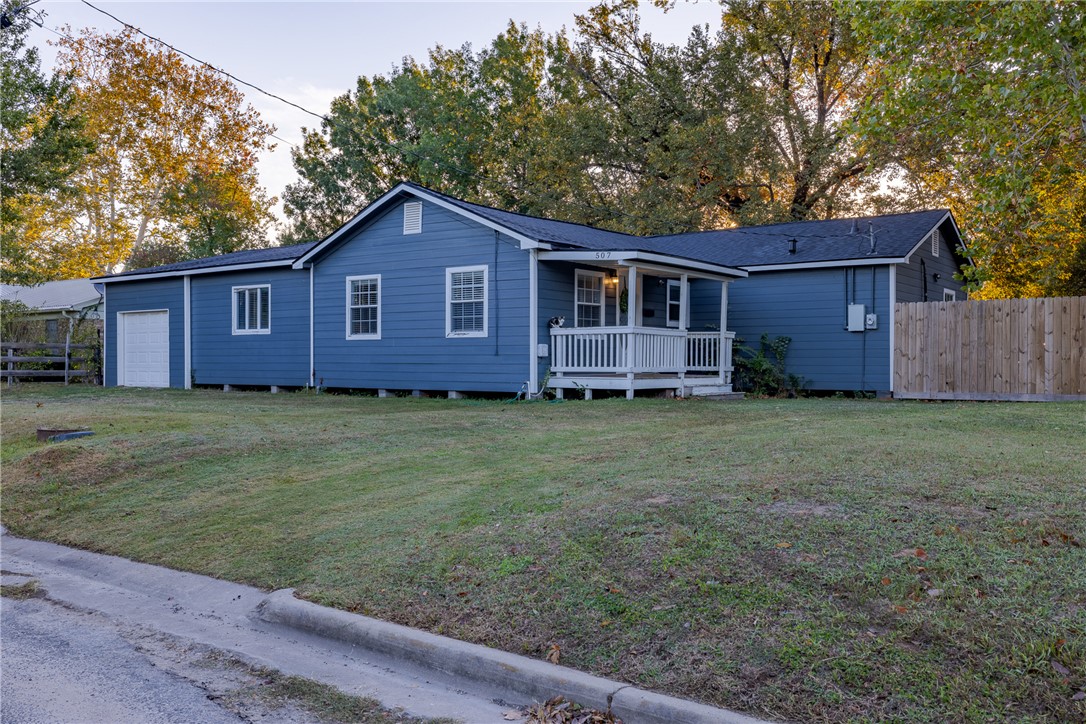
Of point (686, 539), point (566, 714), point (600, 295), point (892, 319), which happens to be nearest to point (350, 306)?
point (600, 295)

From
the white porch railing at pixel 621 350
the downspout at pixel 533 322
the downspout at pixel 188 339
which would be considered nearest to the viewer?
the white porch railing at pixel 621 350

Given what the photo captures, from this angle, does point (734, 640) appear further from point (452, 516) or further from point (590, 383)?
point (590, 383)

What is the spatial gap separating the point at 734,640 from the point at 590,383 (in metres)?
12.3

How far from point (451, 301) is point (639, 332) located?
14.1 ft

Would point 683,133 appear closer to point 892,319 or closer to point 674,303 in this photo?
point 674,303

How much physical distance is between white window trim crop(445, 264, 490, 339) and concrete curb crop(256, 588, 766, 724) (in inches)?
485

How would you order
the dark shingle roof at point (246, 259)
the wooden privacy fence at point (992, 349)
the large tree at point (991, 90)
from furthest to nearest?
the dark shingle roof at point (246, 259) → the wooden privacy fence at point (992, 349) → the large tree at point (991, 90)

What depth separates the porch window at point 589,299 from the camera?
17.8 metres

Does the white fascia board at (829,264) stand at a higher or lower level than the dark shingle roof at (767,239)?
lower

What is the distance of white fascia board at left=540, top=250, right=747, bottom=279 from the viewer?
15297mm

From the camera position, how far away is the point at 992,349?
16.1 meters

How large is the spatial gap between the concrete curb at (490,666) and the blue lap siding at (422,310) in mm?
11950

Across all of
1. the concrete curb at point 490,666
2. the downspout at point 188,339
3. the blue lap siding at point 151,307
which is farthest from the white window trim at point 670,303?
the concrete curb at point 490,666

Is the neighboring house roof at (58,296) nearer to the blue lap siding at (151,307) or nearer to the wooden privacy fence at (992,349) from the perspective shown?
the blue lap siding at (151,307)
